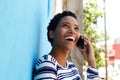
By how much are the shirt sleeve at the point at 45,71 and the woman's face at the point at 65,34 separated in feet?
0.39

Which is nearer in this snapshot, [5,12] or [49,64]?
[5,12]

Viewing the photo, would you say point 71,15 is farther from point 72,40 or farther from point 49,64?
point 49,64

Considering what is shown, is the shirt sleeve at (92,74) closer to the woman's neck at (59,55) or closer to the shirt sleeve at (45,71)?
the woman's neck at (59,55)

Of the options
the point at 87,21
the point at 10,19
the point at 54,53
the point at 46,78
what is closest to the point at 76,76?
the point at 54,53

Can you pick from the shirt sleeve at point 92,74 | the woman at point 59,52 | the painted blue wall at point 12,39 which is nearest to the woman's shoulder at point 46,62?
the woman at point 59,52

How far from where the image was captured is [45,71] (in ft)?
3.09

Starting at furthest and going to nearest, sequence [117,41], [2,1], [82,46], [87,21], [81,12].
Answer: [117,41]
[87,21]
[81,12]
[82,46]
[2,1]

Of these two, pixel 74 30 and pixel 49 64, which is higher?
pixel 74 30

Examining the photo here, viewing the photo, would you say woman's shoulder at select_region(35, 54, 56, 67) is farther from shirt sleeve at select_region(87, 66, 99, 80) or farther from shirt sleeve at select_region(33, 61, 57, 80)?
shirt sleeve at select_region(87, 66, 99, 80)

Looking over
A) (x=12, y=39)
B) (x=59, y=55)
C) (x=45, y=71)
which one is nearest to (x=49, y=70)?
(x=45, y=71)

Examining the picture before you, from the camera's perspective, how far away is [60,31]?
42.4 inches

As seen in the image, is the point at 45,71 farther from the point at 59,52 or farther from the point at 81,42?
the point at 81,42

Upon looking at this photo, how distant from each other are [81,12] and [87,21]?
4535 millimetres

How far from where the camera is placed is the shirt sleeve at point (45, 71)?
93cm
